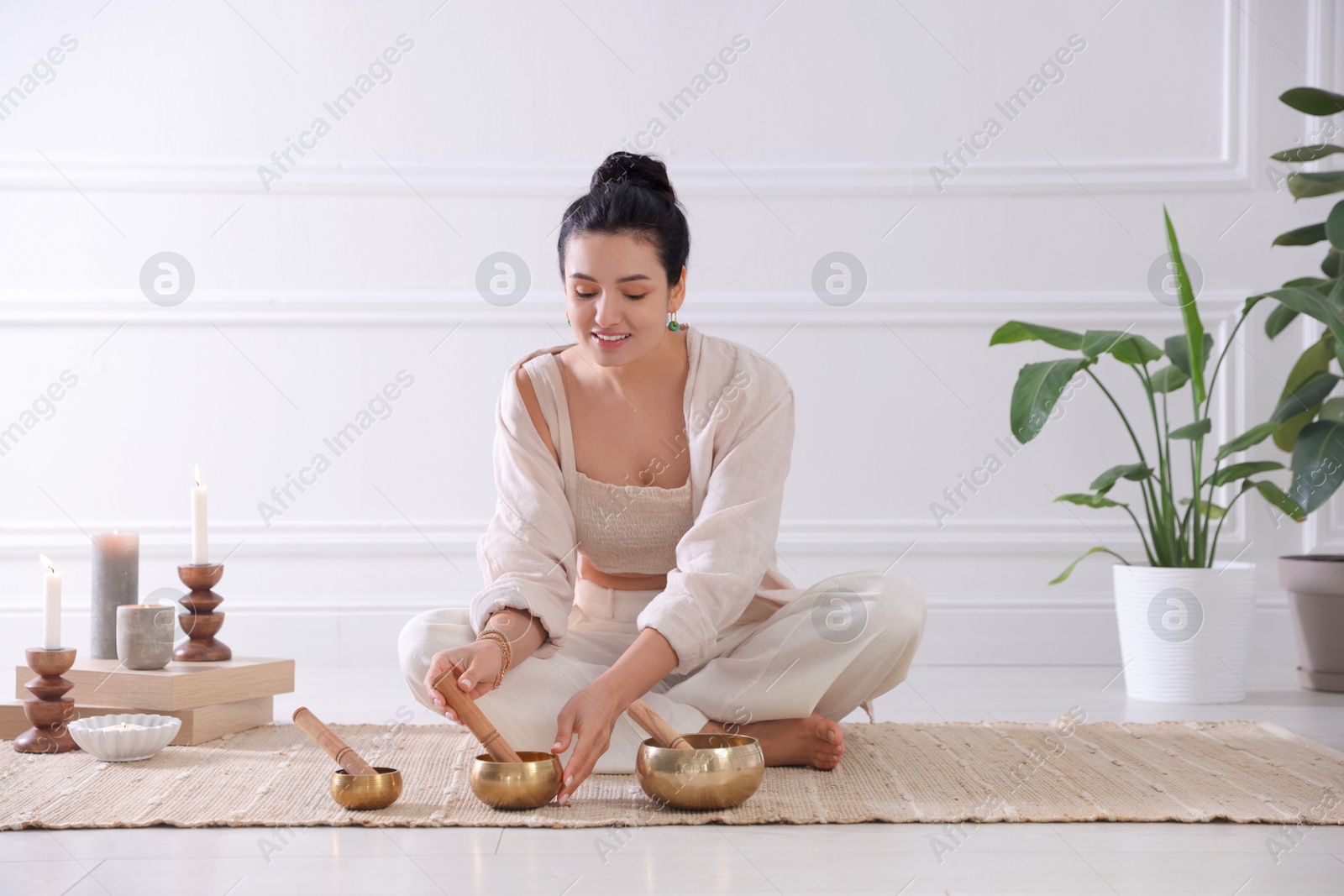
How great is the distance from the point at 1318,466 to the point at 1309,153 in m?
0.72

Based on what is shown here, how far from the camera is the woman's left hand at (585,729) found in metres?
1.33

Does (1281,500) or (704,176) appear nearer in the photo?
(1281,500)

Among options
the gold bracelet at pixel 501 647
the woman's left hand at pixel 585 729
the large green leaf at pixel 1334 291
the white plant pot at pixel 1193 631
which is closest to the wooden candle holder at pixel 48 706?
the gold bracelet at pixel 501 647

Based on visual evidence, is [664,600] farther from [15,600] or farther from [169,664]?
[15,600]

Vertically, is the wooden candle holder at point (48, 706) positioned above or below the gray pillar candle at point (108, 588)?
below

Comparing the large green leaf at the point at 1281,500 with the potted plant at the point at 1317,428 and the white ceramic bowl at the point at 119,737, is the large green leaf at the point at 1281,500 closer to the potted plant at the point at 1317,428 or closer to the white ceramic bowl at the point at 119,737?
the potted plant at the point at 1317,428

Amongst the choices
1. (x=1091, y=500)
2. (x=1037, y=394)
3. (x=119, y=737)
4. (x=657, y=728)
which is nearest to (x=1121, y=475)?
(x=1091, y=500)

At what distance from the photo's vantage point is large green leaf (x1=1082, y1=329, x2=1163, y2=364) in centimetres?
222

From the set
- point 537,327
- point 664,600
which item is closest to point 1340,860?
point 664,600

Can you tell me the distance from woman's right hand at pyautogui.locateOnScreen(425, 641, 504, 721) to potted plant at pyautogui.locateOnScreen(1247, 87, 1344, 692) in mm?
1683

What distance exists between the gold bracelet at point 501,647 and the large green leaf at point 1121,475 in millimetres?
1406

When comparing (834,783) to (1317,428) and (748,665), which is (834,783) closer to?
(748,665)

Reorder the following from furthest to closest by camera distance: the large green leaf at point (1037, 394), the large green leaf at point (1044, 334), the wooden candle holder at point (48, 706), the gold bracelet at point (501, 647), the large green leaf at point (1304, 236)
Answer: the large green leaf at point (1304, 236), the large green leaf at point (1044, 334), the large green leaf at point (1037, 394), the wooden candle holder at point (48, 706), the gold bracelet at point (501, 647)

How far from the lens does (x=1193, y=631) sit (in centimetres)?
234
